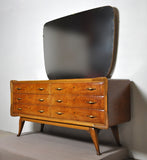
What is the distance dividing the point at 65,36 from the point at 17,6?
1.29m

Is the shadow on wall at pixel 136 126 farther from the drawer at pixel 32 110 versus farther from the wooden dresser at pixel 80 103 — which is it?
the drawer at pixel 32 110

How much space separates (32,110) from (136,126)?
1.19 meters

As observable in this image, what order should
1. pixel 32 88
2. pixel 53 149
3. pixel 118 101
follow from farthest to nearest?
pixel 32 88
pixel 53 149
pixel 118 101

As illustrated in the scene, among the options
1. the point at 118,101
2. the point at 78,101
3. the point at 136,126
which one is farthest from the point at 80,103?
the point at 136,126

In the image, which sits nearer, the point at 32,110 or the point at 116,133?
the point at 116,133

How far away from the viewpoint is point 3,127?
369 cm

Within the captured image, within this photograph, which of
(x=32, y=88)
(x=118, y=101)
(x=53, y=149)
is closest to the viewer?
(x=118, y=101)

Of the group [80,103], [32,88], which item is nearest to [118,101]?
[80,103]

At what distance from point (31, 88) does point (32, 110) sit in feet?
0.86

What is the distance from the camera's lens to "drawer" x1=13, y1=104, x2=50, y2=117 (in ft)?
7.93

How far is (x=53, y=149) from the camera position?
2.17m

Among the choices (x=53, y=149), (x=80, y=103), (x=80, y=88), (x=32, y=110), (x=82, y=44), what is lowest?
(x=53, y=149)

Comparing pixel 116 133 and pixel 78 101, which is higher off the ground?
pixel 78 101

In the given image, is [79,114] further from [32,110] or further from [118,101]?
[32,110]
